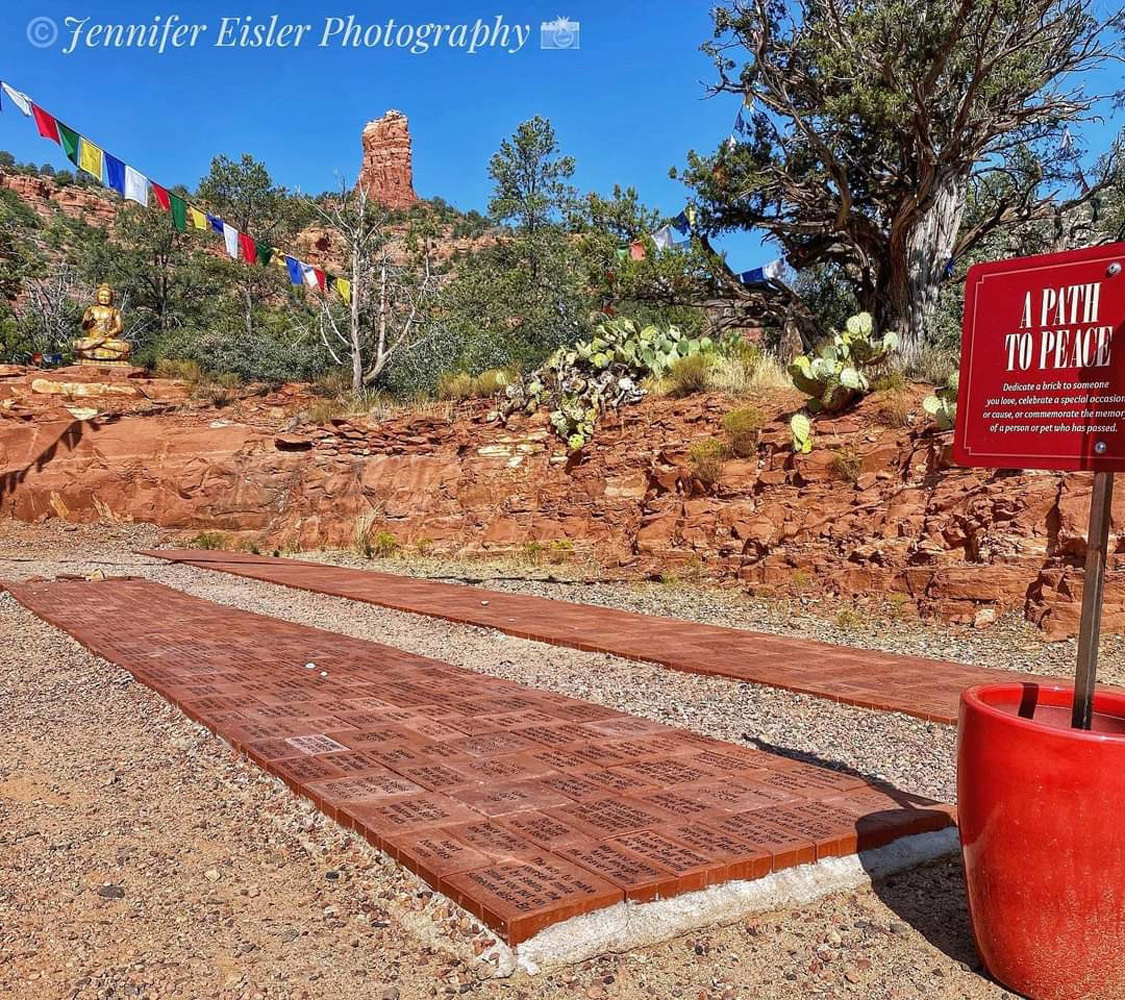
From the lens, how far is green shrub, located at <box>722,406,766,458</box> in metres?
10.7

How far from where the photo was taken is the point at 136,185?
41.1ft

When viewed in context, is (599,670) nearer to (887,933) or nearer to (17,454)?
(887,933)

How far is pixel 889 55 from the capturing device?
11469 mm

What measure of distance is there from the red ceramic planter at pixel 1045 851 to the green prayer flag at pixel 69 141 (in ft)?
42.1

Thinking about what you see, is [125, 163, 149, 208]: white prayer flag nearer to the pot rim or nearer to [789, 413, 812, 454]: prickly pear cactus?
[789, 413, 812, 454]: prickly pear cactus

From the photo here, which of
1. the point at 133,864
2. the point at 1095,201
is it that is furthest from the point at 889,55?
the point at 133,864

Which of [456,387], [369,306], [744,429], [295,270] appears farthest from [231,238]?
[744,429]

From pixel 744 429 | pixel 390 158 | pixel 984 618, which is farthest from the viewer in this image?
pixel 390 158

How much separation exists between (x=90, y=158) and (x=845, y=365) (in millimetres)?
9836

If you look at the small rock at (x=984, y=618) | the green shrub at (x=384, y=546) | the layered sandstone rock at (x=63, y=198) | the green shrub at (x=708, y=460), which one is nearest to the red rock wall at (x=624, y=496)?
the small rock at (x=984, y=618)

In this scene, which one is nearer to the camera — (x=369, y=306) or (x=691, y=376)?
(x=691, y=376)

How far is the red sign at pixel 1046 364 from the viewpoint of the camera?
2.25 metres

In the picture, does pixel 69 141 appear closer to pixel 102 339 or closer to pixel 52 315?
pixel 102 339

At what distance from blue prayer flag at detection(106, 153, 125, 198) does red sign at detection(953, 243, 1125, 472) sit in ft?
40.7
